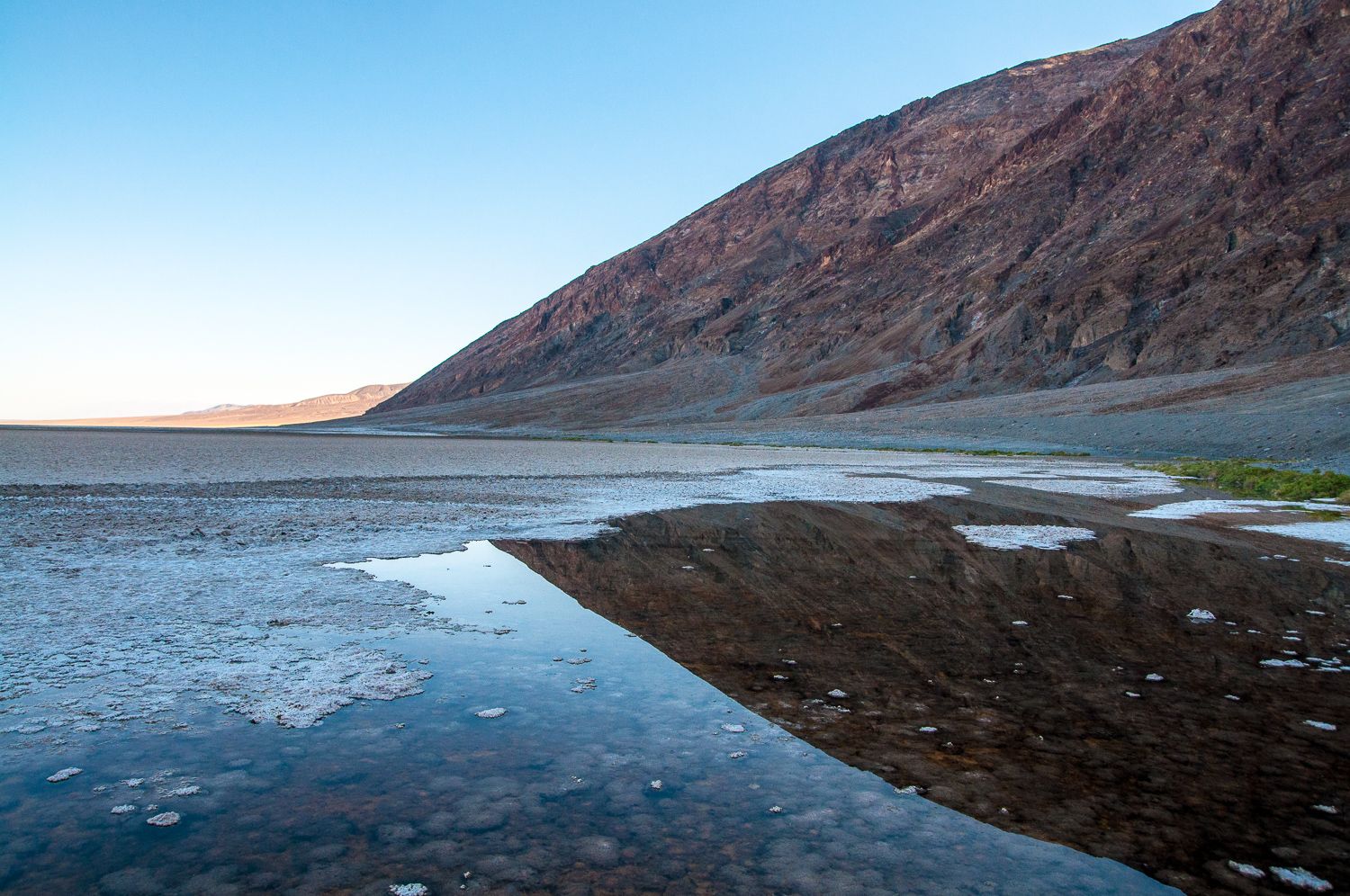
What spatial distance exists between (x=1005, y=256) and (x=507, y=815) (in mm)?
87180

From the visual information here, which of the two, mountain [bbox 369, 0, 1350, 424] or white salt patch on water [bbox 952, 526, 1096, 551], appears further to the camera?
mountain [bbox 369, 0, 1350, 424]

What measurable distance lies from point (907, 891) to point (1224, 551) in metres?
7.87

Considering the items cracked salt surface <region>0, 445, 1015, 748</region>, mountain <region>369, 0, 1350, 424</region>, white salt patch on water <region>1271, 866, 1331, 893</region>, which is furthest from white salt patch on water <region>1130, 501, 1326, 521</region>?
mountain <region>369, 0, 1350, 424</region>

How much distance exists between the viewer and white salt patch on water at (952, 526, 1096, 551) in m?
8.92

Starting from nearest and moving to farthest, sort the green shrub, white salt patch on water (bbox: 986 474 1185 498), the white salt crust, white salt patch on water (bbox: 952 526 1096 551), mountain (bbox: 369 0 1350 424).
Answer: the white salt crust → white salt patch on water (bbox: 952 526 1096 551) → the green shrub → white salt patch on water (bbox: 986 474 1185 498) → mountain (bbox: 369 0 1350 424)

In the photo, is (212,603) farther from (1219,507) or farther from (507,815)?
(1219,507)

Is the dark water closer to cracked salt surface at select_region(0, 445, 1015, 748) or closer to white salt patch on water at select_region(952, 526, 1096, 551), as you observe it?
cracked salt surface at select_region(0, 445, 1015, 748)

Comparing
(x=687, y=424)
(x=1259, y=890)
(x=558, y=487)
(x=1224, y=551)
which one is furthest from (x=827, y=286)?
(x=1259, y=890)

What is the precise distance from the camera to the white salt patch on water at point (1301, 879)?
8.33ft

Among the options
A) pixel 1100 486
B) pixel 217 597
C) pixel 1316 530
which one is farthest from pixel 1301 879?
pixel 1100 486

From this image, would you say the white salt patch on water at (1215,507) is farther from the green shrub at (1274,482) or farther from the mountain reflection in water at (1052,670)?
the mountain reflection in water at (1052,670)

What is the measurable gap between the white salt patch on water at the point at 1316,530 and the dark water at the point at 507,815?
880cm

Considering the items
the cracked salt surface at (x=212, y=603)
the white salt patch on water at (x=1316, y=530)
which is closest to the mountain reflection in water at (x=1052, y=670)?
the white salt patch on water at (x=1316, y=530)

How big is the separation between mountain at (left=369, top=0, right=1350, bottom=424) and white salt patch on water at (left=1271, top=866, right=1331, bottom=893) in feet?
194
